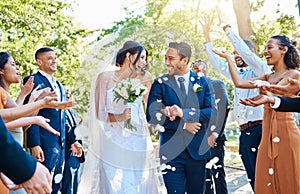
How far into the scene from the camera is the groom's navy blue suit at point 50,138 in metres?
3.86

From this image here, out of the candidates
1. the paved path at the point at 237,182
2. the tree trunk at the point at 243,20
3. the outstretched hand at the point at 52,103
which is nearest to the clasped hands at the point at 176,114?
the outstretched hand at the point at 52,103

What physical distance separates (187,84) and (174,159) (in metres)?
0.62

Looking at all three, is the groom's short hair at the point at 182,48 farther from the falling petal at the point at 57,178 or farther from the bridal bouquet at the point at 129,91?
the falling petal at the point at 57,178

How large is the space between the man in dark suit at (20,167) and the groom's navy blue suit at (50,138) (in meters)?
2.35

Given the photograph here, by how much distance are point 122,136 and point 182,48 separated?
93 centimetres

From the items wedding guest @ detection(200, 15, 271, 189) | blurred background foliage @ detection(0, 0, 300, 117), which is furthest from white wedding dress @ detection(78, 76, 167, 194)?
wedding guest @ detection(200, 15, 271, 189)

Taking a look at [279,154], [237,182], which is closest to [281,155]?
[279,154]

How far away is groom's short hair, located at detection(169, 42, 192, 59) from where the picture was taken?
3689 mm

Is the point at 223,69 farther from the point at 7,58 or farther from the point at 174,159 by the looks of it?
the point at 7,58


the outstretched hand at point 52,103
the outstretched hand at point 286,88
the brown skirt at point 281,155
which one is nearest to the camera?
the outstretched hand at point 52,103

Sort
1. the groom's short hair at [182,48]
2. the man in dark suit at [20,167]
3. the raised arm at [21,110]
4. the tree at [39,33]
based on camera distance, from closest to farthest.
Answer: the man in dark suit at [20,167] < the raised arm at [21,110] < the groom's short hair at [182,48] < the tree at [39,33]

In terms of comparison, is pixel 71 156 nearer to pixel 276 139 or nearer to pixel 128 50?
pixel 128 50

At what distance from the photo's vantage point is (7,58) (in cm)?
356

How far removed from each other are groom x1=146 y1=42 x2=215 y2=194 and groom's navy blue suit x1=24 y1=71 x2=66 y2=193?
92 centimetres
